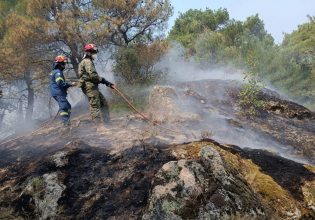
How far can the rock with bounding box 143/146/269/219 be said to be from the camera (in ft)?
16.8

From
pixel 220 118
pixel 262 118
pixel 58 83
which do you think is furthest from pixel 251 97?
pixel 58 83

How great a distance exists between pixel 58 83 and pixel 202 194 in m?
5.24

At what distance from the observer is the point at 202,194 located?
5359mm

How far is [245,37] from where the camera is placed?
26.6m

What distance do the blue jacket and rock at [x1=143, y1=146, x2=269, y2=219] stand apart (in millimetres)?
4438

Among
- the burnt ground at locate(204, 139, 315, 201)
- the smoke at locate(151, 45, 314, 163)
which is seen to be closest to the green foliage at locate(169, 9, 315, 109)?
the smoke at locate(151, 45, 314, 163)

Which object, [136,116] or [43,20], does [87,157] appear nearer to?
[136,116]

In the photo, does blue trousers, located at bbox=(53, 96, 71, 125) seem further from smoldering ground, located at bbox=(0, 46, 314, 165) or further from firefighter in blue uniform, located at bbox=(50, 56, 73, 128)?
smoldering ground, located at bbox=(0, 46, 314, 165)

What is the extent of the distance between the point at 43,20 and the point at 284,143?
9.94 meters

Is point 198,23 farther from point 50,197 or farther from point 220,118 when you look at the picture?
point 50,197

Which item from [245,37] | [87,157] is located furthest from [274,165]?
[245,37]

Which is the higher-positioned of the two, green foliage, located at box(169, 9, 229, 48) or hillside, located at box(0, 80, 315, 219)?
green foliage, located at box(169, 9, 229, 48)

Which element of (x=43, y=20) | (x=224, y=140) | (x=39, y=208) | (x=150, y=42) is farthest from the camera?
(x=150, y=42)

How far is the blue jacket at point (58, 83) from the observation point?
30.4 ft
